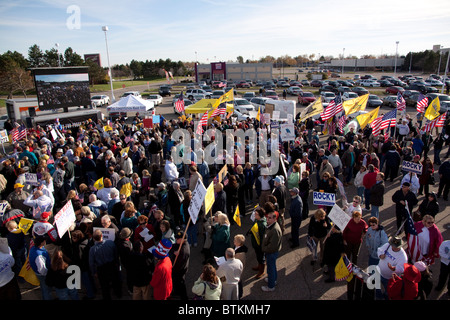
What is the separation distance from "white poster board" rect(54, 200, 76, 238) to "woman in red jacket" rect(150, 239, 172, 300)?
6.69ft

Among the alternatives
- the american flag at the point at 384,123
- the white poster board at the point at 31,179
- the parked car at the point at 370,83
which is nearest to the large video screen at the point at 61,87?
the white poster board at the point at 31,179

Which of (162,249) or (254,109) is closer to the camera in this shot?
(162,249)

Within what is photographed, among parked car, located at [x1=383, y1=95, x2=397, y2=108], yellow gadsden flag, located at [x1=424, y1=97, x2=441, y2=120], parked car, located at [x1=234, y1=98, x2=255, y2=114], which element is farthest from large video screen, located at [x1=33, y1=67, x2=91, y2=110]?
parked car, located at [x1=383, y1=95, x2=397, y2=108]

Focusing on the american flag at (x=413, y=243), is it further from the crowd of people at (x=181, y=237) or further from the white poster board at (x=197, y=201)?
the white poster board at (x=197, y=201)

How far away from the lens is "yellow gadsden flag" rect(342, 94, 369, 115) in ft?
47.9

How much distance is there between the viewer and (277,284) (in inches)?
238

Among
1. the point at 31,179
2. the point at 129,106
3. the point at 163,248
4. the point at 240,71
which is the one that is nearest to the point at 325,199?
the point at 163,248

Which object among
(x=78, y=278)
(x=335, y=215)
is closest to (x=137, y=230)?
(x=78, y=278)

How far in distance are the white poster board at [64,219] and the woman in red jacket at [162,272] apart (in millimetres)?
2039

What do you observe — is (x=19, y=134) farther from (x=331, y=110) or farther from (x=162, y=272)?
(x=331, y=110)

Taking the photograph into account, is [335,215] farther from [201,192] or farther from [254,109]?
[254,109]
